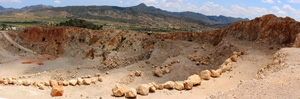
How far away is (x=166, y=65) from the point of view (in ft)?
69.9

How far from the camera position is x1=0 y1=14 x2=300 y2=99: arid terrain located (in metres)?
9.89

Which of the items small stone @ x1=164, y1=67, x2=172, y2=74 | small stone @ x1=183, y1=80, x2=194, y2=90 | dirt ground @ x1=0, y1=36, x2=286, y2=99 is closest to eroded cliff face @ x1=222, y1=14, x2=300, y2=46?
dirt ground @ x1=0, y1=36, x2=286, y2=99

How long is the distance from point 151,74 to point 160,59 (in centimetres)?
625

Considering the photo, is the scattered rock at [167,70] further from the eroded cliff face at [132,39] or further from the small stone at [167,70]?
the eroded cliff face at [132,39]

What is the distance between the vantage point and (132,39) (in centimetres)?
3341

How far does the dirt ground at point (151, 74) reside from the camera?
10.1m

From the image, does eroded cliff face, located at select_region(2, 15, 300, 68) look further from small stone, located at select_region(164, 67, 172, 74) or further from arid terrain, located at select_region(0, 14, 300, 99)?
small stone, located at select_region(164, 67, 172, 74)

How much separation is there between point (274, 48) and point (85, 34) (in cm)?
3223

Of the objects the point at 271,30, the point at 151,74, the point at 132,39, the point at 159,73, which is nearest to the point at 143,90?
the point at 159,73

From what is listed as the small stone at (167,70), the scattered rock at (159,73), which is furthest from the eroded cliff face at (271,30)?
the scattered rock at (159,73)

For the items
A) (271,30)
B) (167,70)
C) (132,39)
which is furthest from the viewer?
(132,39)

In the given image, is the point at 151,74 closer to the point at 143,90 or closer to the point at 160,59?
the point at 160,59

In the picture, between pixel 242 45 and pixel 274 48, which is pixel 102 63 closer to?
pixel 242 45

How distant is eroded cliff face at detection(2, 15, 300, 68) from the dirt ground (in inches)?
71.2
